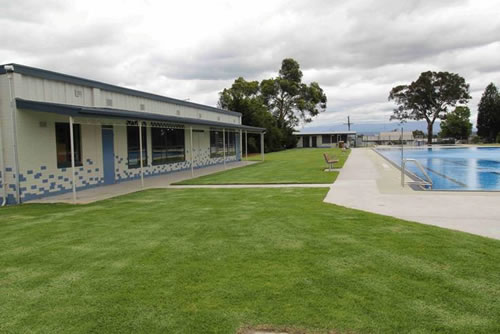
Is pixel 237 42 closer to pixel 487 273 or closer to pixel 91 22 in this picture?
pixel 91 22

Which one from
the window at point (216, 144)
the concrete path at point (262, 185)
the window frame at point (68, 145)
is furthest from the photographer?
the window at point (216, 144)

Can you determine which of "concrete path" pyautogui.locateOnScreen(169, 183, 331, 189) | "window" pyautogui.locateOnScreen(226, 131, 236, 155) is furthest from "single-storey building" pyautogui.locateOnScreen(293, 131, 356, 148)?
"concrete path" pyautogui.locateOnScreen(169, 183, 331, 189)

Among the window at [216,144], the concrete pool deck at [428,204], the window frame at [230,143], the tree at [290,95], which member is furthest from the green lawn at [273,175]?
the tree at [290,95]

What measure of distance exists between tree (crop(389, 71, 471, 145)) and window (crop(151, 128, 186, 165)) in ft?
176

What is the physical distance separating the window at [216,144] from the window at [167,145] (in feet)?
13.3

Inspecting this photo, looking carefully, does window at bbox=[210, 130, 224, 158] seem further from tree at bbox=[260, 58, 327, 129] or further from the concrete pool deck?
tree at bbox=[260, 58, 327, 129]

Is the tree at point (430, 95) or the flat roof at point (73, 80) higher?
the tree at point (430, 95)

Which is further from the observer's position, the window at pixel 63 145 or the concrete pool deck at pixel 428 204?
the window at pixel 63 145

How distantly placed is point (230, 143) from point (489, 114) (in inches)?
2035

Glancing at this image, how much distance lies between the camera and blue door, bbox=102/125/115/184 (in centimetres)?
1351

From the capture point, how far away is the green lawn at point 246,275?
305cm

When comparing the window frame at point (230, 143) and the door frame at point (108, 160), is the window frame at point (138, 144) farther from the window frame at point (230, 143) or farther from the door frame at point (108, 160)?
the window frame at point (230, 143)

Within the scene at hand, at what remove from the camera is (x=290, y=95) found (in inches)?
2169

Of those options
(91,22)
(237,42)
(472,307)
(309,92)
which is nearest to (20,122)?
(91,22)
